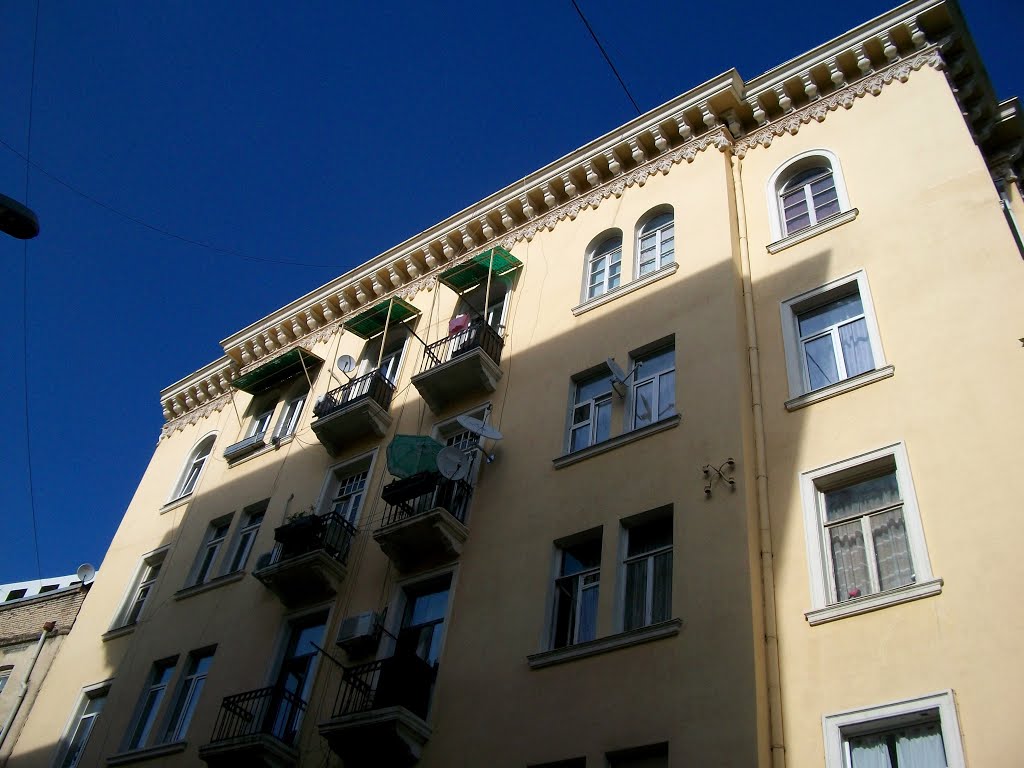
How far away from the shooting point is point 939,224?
15.2 metres

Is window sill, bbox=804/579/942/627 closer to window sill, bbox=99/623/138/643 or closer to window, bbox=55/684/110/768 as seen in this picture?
window, bbox=55/684/110/768

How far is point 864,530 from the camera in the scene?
1269 centimetres

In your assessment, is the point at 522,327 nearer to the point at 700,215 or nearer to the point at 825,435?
the point at 700,215

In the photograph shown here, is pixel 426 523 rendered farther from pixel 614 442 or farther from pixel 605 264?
pixel 605 264

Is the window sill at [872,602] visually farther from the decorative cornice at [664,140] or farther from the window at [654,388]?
the decorative cornice at [664,140]

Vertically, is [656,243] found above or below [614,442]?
above

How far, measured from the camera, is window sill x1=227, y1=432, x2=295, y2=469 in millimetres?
22906

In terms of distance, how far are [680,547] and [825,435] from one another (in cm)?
256

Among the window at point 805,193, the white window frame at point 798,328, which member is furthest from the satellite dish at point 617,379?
the window at point 805,193

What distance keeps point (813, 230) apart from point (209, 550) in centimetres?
1454

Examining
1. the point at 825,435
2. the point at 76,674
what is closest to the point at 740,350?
the point at 825,435

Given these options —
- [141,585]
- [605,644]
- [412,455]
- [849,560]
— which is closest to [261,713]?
[412,455]

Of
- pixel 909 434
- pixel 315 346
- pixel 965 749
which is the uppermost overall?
pixel 315 346

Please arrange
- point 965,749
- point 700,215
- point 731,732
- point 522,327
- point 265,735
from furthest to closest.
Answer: point 522,327 → point 700,215 → point 265,735 → point 731,732 → point 965,749
